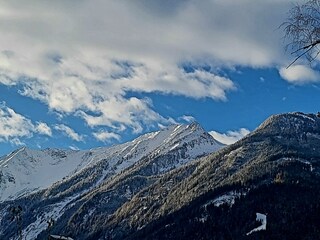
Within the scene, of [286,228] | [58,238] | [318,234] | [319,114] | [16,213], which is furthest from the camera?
[286,228]

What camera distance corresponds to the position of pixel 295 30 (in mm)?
11398

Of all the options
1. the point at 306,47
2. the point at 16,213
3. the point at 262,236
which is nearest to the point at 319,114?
the point at 306,47

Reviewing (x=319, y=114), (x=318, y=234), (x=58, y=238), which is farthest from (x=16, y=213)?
(x=318, y=234)

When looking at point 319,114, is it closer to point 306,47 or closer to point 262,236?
point 306,47

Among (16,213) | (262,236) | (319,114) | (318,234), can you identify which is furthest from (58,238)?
(262,236)

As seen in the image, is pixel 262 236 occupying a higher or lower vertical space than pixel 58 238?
higher

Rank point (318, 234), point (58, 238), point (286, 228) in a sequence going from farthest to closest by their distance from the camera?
point (286, 228), point (318, 234), point (58, 238)

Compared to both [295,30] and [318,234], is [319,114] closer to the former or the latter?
[295,30]

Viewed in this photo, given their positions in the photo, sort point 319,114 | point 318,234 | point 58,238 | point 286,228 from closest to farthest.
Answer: point 319,114 < point 58,238 < point 318,234 < point 286,228

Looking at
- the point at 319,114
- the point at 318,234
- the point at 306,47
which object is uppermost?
the point at 318,234

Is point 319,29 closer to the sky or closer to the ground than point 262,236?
closer to the ground

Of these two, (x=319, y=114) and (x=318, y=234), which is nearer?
(x=319, y=114)

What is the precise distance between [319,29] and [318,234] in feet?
574

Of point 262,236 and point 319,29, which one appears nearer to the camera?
point 319,29
